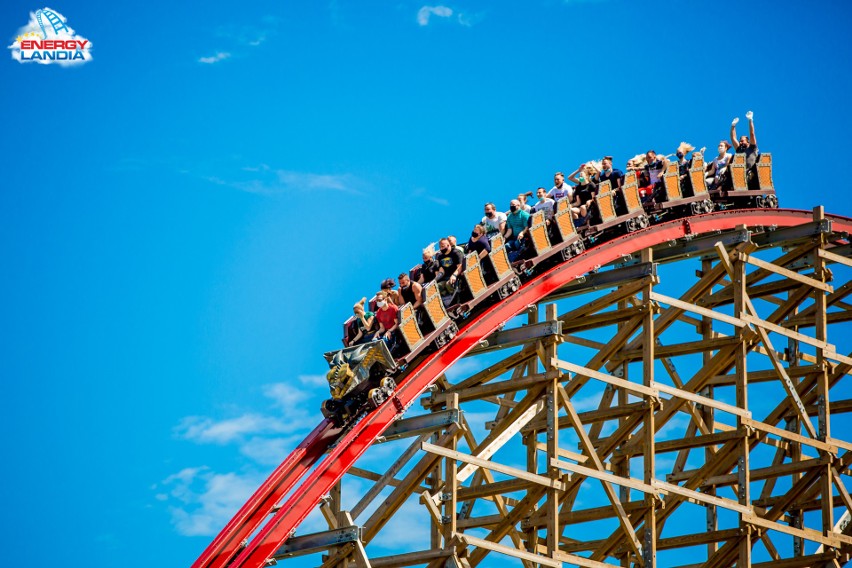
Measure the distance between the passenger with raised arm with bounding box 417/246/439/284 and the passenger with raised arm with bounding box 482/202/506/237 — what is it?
836 millimetres

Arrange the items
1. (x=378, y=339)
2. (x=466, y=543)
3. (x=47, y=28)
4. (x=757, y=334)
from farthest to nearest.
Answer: (x=47, y=28)
(x=757, y=334)
(x=378, y=339)
(x=466, y=543)

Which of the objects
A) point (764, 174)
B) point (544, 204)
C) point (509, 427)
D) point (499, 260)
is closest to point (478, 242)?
point (499, 260)

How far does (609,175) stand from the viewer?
803 inches

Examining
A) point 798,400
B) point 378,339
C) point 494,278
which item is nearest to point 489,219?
point 494,278

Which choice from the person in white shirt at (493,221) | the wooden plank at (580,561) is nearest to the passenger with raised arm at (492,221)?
the person in white shirt at (493,221)

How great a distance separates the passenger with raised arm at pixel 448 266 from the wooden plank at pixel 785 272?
3.24 metres

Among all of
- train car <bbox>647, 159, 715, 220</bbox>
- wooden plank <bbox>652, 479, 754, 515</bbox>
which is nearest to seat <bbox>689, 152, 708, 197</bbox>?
train car <bbox>647, 159, 715, 220</bbox>

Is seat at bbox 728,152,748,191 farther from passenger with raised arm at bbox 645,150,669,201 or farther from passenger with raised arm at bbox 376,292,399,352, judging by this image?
passenger with raised arm at bbox 376,292,399,352

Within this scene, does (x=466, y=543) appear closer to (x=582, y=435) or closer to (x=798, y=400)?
(x=582, y=435)

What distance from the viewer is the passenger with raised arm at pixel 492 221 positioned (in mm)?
19516

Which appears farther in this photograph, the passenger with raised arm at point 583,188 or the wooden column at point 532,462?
the passenger with raised arm at point 583,188

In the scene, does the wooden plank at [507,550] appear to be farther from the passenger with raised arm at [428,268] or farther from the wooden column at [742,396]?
the passenger with raised arm at [428,268]

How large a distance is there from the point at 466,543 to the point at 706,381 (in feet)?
14.5

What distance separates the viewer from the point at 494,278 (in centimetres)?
1869
